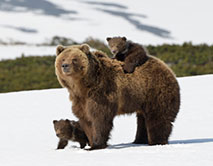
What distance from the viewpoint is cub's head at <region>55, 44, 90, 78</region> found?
7.57m

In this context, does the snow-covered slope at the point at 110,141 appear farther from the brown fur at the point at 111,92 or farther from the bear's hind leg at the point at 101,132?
the brown fur at the point at 111,92

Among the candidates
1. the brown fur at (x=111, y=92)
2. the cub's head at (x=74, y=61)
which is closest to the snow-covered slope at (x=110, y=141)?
the brown fur at (x=111, y=92)

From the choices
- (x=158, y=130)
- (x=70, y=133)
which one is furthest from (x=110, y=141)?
(x=158, y=130)

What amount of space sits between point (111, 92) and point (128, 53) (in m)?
0.84

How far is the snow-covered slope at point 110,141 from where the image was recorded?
254 inches

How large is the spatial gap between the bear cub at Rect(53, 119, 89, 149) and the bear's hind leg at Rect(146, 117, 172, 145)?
1.46 meters

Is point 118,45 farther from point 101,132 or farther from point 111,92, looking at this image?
point 101,132

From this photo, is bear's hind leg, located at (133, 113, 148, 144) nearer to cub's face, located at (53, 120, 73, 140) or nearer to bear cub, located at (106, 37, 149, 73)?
bear cub, located at (106, 37, 149, 73)

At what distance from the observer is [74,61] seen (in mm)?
7660

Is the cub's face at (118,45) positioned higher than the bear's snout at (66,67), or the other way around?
the cub's face at (118,45)

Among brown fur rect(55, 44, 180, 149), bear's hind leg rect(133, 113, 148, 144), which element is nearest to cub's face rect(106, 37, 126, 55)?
brown fur rect(55, 44, 180, 149)

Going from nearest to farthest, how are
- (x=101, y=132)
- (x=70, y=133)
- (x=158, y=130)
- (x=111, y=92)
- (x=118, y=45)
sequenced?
(x=101, y=132) → (x=111, y=92) → (x=158, y=130) → (x=118, y=45) → (x=70, y=133)

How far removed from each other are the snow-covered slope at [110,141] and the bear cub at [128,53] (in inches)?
54.4

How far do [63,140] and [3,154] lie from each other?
5.31 ft
